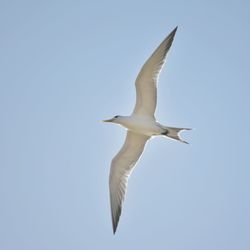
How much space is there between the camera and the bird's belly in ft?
51.0

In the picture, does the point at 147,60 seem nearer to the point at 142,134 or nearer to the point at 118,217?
the point at 142,134

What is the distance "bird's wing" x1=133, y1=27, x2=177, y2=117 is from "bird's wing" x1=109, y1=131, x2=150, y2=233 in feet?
2.93

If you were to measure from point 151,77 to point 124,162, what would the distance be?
2.29 meters

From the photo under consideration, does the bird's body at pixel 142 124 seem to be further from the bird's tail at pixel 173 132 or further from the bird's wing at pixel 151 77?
the bird's wing at pixel 151 77

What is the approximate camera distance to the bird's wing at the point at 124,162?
637 inches

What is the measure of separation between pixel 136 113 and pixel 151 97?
586mm

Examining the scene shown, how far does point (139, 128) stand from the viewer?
51.5 feet

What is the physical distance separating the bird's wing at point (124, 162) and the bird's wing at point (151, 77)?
0.89m

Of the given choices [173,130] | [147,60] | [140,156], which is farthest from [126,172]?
[147,60]

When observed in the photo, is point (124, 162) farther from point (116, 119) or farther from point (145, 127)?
point (145, 127)

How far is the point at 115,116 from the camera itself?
16.3m

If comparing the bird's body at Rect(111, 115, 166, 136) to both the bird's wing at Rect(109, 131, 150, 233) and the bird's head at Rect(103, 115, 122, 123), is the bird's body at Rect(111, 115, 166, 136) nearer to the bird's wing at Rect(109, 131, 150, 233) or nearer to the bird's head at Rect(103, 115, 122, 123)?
the bird's head at Rect(103, 115, 122, 123)

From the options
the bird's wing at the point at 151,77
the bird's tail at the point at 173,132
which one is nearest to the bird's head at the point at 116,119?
the bird's wing at the point at 151,77

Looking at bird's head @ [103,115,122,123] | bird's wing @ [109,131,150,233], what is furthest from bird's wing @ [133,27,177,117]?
bird's wing @ [109,131,150,233]
